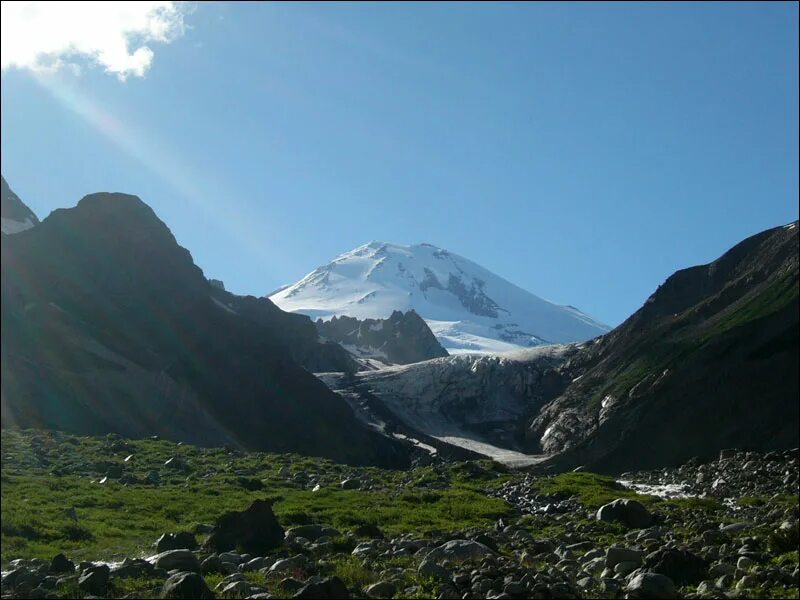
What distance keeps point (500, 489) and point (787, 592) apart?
95.7 feet

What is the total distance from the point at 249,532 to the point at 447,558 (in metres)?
5.12

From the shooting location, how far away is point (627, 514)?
27812 millimetres

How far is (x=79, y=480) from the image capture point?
32688 millimetres

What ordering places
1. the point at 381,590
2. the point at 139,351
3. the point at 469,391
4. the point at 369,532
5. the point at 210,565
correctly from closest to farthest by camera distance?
1. the point at 381,590
2. the point at 210,565
3. the point at 369,532
4. the point at 139,351
5. the point at 469,391

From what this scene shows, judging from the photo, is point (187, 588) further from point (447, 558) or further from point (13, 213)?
point (13, 213)

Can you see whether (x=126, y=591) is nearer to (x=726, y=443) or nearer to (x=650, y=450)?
(x=726, y=443)

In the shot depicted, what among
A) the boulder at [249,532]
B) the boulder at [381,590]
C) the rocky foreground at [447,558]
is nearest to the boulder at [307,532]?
the rocky foreground at [447,558]

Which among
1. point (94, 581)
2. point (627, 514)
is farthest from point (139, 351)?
point (94, 581)

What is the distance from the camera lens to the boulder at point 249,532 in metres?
20.5

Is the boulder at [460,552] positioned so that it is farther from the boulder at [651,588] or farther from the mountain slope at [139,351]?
the mountain slope at [139,351]

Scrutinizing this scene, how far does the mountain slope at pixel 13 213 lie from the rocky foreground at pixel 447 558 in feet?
414

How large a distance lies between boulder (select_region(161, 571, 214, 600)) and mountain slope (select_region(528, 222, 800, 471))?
69885 mm

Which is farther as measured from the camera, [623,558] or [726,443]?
[726,443]

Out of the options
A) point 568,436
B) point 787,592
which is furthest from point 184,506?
point 568,436
